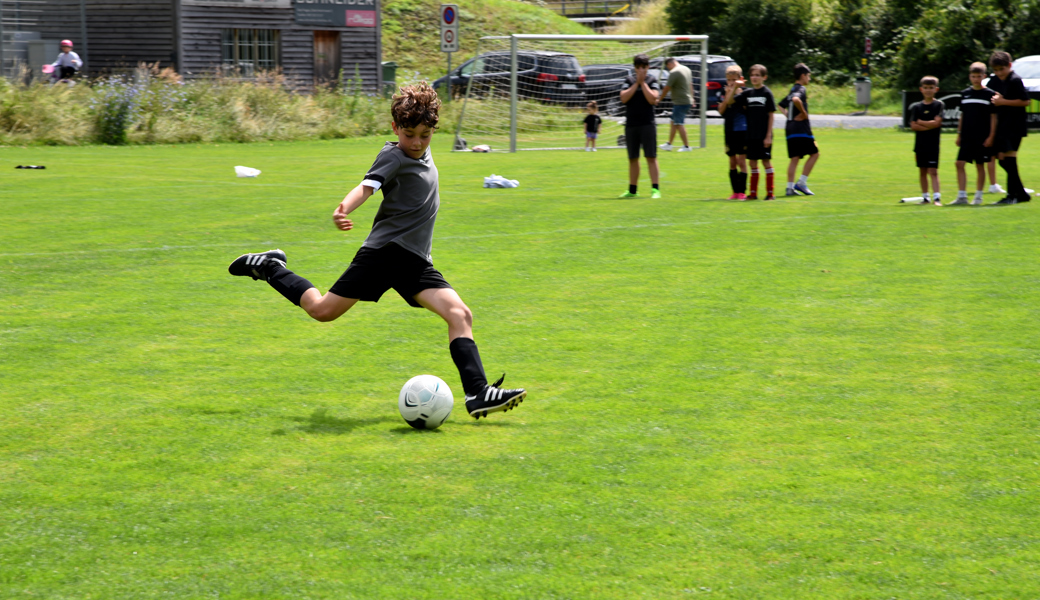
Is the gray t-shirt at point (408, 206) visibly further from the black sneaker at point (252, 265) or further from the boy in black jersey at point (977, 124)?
the boy in black jersey at point (977, 124)

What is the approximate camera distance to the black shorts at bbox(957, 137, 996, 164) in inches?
580

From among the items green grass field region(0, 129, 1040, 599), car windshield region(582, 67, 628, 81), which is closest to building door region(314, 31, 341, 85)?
car windshield region(582, 67, 628, 81)

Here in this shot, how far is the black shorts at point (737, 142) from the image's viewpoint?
50.6ft

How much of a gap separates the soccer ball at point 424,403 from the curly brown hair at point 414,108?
1.29 meters

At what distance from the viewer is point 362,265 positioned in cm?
590

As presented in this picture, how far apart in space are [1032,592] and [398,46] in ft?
155

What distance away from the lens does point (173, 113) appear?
27047 mm

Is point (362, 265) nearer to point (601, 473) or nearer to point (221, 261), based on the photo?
point (601, 473)

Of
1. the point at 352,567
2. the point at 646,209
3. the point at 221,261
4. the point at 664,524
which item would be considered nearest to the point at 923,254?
the point at 646,209

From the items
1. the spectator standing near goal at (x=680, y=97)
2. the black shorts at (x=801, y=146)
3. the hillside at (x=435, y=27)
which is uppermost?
the hillside at (x=435, y=27)

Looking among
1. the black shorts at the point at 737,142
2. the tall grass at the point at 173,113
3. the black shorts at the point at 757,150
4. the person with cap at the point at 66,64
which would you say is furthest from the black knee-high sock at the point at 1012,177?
the person with cap at the point at 66,64

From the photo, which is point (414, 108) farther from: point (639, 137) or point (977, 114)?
point (977, 114)

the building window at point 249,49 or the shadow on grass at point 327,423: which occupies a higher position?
the building window at point 249,49

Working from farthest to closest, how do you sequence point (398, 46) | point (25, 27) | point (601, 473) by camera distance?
1. point (398, 46)
2. point (25, 27)
3. point (601, 473)
